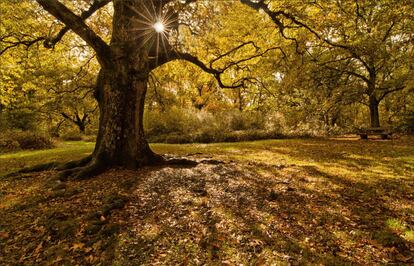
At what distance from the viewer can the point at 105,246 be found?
3.32 m

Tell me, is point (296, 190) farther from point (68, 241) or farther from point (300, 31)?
point (300, 31)

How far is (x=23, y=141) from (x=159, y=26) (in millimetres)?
12242

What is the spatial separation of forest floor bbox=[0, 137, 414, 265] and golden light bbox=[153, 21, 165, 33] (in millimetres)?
4434

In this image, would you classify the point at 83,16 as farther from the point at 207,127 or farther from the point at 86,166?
the point at 207,127

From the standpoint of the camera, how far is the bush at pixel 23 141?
13.7m

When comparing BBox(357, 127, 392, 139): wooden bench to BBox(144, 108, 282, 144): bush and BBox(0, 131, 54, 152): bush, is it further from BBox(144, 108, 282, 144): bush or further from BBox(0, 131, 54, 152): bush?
BBox(0, 131, 54, 152): bush

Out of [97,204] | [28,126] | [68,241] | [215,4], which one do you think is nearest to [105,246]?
[68,241]

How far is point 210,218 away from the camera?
400cm

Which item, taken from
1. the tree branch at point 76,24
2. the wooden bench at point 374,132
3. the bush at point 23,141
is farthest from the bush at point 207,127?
the tree branch at point 76,24

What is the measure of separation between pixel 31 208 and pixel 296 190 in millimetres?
5297

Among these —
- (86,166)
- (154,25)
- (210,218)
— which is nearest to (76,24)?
(154,25)

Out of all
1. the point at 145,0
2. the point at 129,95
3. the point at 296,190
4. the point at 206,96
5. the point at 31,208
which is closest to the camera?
the point at 31,208

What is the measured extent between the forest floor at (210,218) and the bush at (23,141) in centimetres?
907

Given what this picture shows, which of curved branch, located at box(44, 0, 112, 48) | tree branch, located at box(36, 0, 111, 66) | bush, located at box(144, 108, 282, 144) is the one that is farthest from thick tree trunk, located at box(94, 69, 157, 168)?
bush, located at box(144, 108, 282, 144)
